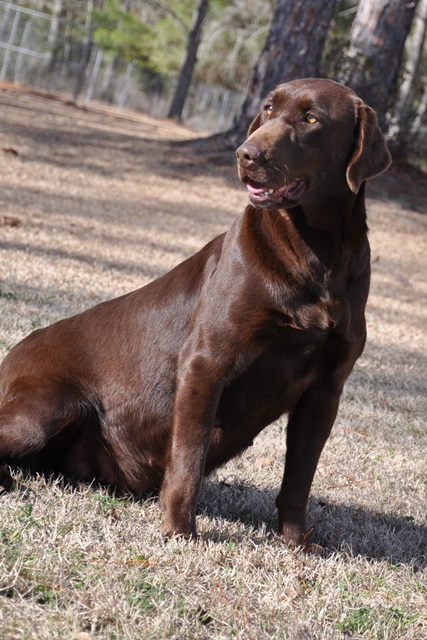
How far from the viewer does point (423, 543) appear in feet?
12.6

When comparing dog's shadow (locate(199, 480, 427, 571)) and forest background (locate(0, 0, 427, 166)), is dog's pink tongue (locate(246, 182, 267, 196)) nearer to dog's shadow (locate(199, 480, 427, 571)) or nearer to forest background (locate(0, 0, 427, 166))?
dog's shadow (locate(199, 480, 427, 571))

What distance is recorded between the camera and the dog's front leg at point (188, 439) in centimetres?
310

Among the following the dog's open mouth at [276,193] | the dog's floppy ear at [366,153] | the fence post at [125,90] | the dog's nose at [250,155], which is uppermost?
the dog's floppy ear at [366,153]

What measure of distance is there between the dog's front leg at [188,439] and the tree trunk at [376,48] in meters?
12.6

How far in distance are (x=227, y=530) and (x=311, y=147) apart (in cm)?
155

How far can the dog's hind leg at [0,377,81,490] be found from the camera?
336 centimetres

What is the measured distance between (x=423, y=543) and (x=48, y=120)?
1569 cm

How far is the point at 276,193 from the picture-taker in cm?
312

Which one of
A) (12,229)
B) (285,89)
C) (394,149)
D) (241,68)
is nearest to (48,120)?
(394,149)

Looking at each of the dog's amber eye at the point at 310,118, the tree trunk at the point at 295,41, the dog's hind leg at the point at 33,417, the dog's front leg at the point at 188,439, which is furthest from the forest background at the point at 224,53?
the dog's front leg at the point at 188,439


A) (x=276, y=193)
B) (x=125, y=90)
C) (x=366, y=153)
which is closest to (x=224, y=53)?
(x=125, y=90)

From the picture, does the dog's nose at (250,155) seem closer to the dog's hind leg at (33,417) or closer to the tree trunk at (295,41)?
the dog's hind leg at (33,417)

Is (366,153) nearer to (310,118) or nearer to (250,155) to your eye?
(310,118)

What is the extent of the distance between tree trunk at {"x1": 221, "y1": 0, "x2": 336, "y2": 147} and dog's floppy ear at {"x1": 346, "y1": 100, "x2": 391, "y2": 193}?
1085 centimetres
